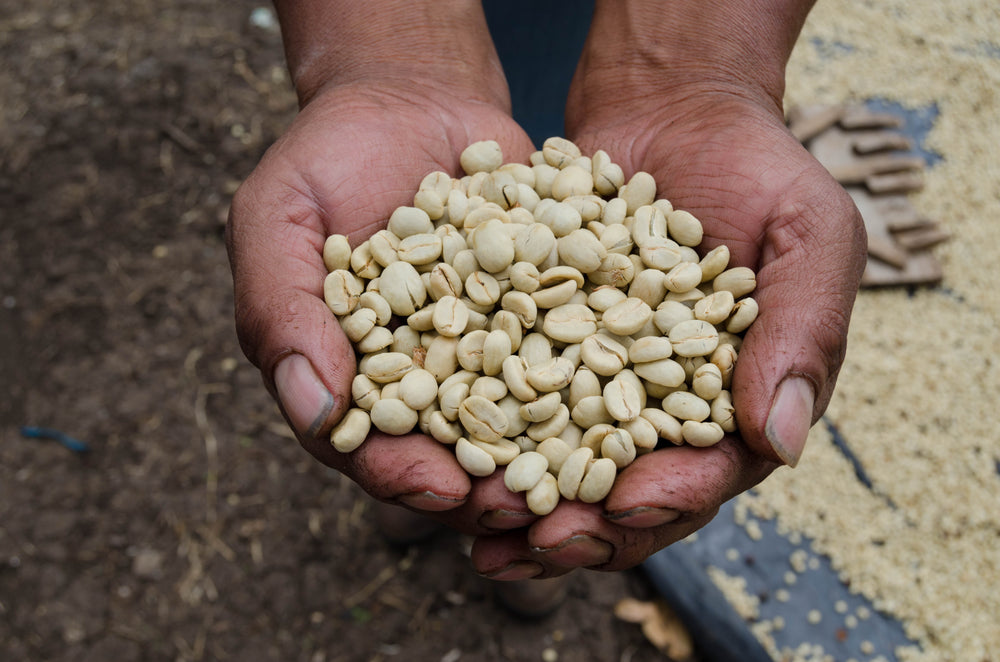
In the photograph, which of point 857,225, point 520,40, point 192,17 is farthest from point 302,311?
point 192,17

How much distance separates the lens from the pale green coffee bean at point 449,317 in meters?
1.31

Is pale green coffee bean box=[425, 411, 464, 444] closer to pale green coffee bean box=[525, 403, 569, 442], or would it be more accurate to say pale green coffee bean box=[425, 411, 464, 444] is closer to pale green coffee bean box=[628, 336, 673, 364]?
pale green coffee bean box=[525, 403, 569, 442]

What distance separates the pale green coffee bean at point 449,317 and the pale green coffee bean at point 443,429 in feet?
0.46

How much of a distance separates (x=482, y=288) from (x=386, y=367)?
221 mm

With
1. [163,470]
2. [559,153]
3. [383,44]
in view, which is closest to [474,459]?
[559,153]

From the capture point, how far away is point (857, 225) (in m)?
1.38

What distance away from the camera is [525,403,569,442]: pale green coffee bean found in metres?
1.27

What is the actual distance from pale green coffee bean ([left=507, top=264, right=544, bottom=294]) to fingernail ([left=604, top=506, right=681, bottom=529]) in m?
0.42

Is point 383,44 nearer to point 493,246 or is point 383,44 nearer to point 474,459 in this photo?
point 493,246

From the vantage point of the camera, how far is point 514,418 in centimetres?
128

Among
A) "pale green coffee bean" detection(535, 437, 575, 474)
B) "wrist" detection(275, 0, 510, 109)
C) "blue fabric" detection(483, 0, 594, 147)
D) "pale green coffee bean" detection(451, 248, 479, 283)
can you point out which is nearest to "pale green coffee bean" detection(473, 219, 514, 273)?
"pale green coffee bean" detection(451, 248, 479, 283)

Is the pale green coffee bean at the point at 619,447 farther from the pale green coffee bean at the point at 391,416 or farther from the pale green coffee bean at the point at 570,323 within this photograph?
the pale green coffee bean at the point at 391,416

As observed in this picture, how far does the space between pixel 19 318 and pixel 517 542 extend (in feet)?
6.79

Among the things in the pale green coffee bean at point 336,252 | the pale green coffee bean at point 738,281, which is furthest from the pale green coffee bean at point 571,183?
the pale green coffee bean at point 336,252
